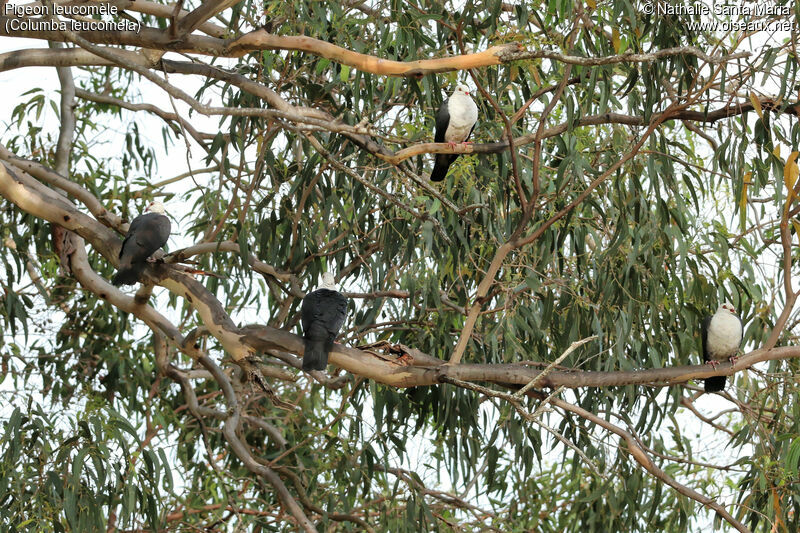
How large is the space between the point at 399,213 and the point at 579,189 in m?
0.69

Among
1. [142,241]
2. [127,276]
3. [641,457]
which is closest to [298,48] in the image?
[142,241]

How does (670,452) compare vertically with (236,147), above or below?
below

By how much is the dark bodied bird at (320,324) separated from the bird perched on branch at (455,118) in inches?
30.4

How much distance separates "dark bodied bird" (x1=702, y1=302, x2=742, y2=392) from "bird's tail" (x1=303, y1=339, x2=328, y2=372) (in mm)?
1475

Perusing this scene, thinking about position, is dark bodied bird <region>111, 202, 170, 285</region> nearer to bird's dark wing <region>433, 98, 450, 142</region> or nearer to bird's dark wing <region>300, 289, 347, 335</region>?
bird's dark wing <region>300, 289, 347, 335</region>

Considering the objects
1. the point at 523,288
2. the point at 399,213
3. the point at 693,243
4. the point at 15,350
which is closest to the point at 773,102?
the point at 693,243

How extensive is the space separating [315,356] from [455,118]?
1.30 metres

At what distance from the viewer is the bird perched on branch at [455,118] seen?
153 inches

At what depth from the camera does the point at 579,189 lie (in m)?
3.68

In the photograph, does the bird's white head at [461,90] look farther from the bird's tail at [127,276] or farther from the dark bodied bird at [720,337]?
the bird's tail at [127,276]

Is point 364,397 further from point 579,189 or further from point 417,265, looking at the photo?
point 579,189

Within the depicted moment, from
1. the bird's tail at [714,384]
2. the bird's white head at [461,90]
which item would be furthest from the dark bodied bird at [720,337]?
the bird's white head at [461,90]

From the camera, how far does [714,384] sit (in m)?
3.81

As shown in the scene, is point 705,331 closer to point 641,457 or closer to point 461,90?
point 641,457
